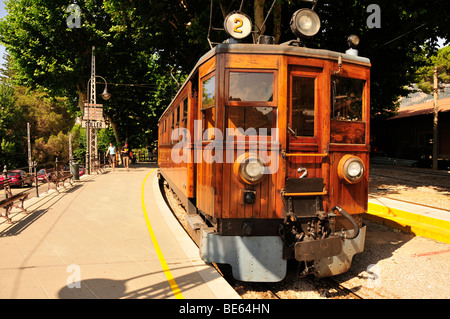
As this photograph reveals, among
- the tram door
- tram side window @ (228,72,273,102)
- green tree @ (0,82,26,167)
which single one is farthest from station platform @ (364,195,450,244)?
green tree @ (0,82,26,167)

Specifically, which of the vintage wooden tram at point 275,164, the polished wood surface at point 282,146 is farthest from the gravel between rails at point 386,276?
the polished wood surface at point 282,146

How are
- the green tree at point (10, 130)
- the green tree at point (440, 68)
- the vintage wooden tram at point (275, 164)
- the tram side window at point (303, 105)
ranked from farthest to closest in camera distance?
the green tree at point (10, 130) → the green tree at point (440, 68) → the tram side window at point (303, 105) → the vintage wooden tram at point (275, 164)

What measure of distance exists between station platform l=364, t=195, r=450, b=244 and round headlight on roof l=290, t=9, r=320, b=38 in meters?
5.04

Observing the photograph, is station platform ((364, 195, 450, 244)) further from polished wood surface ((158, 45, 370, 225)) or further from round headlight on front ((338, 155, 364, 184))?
round headlight on front ((338, 155, 364, 184))

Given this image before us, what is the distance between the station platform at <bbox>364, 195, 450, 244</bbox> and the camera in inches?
278

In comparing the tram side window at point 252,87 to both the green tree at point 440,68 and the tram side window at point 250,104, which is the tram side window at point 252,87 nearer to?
the tram side window at point 250,104

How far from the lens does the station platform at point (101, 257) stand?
13.5 ft

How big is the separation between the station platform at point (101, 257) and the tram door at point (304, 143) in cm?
155

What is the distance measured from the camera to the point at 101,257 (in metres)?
5.26

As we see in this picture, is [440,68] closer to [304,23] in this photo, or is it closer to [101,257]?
[304,23]

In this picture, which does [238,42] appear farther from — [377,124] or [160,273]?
[377,124]

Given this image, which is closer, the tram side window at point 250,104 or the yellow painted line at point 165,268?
the yellow painted line at point 165,268

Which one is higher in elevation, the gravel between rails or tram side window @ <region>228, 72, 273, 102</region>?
tram side window @ <region>228, 72, 273, 102</region>

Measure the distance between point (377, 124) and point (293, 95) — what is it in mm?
30276
